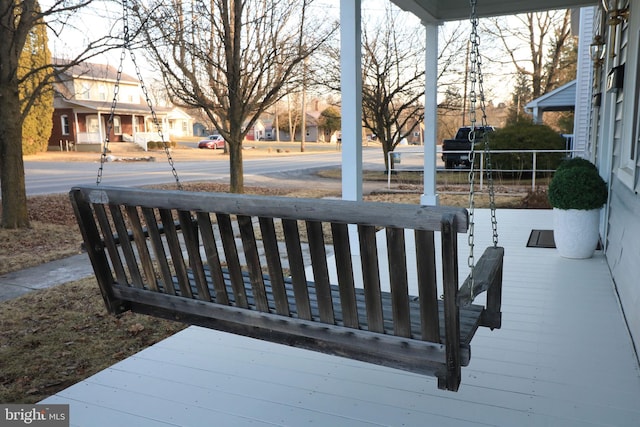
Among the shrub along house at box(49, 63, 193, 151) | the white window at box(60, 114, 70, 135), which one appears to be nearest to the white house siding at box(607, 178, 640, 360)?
the shrub along house at box(49, 63, 193, 151)

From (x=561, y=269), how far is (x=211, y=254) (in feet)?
11.1

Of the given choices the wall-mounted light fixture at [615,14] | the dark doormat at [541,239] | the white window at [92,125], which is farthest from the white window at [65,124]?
the wall-mounted light fixture at [615,14]

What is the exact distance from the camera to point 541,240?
216 inches

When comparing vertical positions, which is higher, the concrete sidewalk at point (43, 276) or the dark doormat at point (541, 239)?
the dark doormat at point (541, 239)

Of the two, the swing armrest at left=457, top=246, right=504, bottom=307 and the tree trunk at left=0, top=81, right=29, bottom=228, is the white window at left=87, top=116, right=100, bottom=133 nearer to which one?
the tree trunk at left=0, top=81, right=29, bottom=228

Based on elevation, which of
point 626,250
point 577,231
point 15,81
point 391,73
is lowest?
point 577,231

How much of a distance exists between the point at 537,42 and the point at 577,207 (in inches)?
815

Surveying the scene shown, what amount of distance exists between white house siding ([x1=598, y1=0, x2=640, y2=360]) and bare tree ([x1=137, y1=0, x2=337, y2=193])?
6.44 m

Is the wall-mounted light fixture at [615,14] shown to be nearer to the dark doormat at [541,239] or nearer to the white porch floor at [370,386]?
the dark doormat at [541,239]

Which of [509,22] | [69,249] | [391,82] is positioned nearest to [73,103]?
[391,82]

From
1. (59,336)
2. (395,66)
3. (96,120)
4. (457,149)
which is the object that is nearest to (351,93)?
(59,336)

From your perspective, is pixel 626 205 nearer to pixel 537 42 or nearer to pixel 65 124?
pixel 537 42

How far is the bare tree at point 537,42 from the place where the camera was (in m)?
21.6

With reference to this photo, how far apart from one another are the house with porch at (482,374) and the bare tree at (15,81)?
18.4ft
